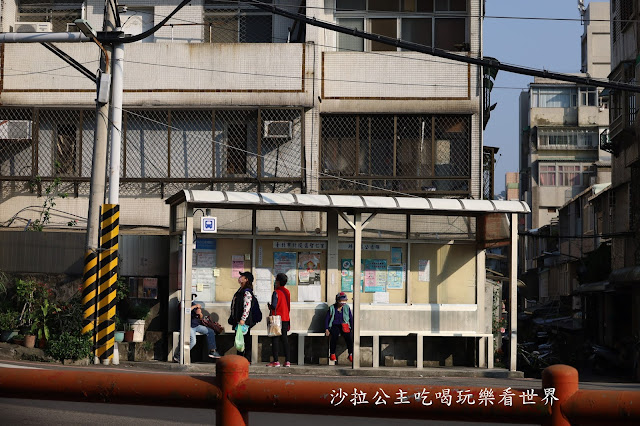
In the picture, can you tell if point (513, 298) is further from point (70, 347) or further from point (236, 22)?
point (236, 22)

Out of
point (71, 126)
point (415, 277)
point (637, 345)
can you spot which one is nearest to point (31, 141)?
point (71, 126)

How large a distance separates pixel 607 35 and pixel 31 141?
190 feet

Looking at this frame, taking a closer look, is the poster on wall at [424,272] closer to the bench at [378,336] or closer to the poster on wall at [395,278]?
the poster on wall at [395,278]

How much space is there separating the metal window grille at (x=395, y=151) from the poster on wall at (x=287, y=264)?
187 inches

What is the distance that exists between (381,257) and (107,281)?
18.0 ft

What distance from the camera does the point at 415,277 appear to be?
18.9m

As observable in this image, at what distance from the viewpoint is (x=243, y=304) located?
17.0 meters

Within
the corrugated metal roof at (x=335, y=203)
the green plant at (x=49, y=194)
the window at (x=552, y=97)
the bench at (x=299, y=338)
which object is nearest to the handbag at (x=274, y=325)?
the bench at (x=299, y=338)

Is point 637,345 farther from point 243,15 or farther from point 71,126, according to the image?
point 71,126

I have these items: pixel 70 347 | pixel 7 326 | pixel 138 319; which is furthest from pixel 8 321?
pixel 138 319

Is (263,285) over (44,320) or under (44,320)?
over

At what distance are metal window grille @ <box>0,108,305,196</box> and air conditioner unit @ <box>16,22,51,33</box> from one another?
83.2 inches

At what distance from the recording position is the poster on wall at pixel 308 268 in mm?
18641

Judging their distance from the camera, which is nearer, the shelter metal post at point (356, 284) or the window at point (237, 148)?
the shelter metal post at point (356, 284)
